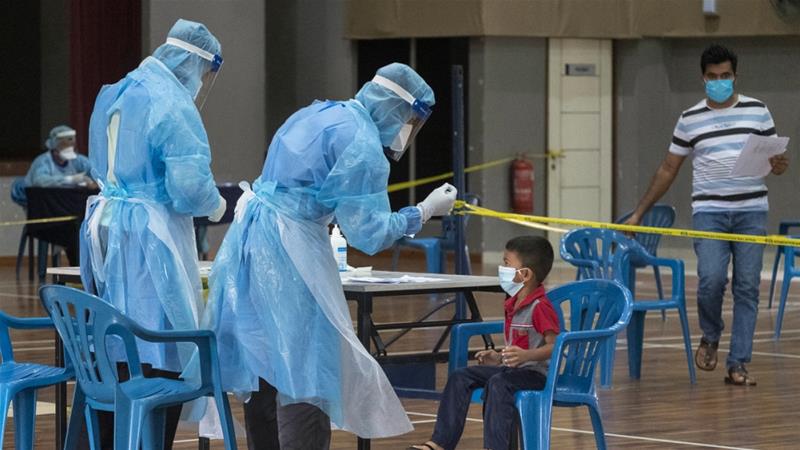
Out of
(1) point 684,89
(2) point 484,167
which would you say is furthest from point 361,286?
(1) point 684,89

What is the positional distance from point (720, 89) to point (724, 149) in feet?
1.09

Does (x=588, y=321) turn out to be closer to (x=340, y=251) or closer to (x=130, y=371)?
(x=340, y=251)

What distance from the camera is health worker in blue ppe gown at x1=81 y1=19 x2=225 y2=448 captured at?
5.77m

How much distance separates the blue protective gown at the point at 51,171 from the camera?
56.0 feet

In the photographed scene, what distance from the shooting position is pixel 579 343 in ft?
19.4

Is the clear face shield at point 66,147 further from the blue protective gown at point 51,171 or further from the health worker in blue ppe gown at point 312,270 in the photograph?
the health worker in blue ppe gown at point 312,270

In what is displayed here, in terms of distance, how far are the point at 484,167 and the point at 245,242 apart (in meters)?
13.6

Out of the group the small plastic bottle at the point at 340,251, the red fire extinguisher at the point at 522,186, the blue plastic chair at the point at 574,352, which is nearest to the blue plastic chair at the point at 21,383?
the small plastic bottle at the point at 340,251

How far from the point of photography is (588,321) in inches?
245

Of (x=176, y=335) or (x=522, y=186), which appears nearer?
(x=176, y=335)

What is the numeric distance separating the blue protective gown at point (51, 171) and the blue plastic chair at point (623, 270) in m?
8.27

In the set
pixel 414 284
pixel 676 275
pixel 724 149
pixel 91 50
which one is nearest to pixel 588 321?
pixel 414 284

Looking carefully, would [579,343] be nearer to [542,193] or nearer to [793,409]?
[793,409]

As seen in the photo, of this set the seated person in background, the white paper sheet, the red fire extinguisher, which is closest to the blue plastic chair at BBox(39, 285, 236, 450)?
the white paper sheet
